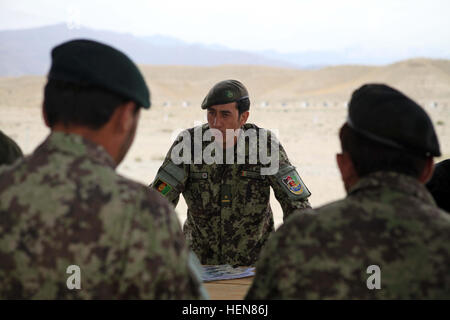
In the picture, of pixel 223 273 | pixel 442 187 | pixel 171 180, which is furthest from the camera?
pixel 171 180

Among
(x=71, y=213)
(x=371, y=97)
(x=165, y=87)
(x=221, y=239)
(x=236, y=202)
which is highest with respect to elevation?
(x=165, y=87)

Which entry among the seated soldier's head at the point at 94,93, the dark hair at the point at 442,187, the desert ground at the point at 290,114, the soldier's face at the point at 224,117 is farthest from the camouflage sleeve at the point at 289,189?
the seated soldier's head at the point at 94,93

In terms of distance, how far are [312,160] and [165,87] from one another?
5632 cm

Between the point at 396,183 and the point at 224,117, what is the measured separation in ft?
7.24

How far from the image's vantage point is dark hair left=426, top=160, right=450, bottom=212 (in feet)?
8.43

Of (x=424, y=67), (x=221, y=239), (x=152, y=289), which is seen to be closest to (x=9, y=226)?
(x=152, y=289)

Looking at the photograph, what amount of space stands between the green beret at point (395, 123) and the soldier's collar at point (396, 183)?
86mm

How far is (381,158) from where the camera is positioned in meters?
1.63

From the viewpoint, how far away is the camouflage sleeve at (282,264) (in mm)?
1587

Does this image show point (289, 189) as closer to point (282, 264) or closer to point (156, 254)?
point (282, 264)

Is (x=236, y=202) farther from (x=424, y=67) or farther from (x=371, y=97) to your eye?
(x=424, y=67)

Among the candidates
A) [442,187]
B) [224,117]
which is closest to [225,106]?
[224,117]

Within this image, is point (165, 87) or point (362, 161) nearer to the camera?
point (362, 161)

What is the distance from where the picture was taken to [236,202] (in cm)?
371
